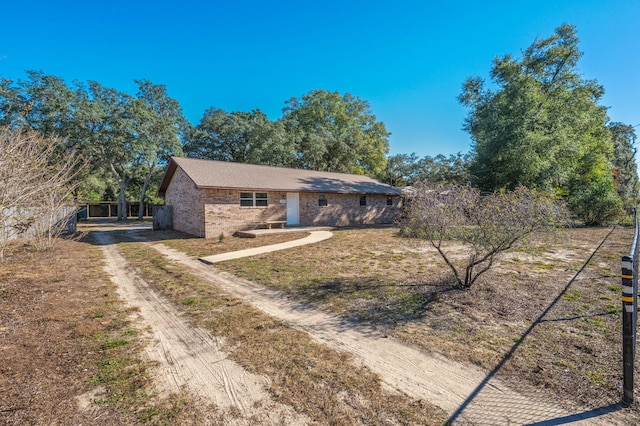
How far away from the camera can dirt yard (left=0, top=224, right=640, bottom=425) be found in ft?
7.63

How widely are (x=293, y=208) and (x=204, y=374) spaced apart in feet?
47.1

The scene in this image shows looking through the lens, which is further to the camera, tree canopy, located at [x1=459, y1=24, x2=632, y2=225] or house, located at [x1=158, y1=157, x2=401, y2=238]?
tree canopy, located at [x1=459, y1=24, x2=632, y2=225]

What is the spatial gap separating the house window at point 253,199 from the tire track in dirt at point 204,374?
420 inches

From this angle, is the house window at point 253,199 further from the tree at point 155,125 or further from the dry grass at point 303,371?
the tree at point 155,125

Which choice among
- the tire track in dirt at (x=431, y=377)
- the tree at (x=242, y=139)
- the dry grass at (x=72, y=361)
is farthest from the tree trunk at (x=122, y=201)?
the tire track in dirt at (x=431, y=377)

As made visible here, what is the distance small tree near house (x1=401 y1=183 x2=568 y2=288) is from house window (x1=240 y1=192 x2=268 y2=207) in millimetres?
11203

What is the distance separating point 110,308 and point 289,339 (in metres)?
3.31

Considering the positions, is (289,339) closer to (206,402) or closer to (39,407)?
(206,402)

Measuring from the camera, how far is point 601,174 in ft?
71.9

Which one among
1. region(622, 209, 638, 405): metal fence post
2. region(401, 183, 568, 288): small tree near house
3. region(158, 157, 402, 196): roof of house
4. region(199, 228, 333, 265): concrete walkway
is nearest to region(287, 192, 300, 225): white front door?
region(158, 157, 402, 196): roof of house

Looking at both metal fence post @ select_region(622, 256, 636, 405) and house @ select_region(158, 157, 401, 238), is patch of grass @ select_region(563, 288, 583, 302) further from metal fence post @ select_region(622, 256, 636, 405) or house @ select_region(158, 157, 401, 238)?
house @ select_region(158, 157, 401, 238)

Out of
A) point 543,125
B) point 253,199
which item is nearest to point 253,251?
point 253,199

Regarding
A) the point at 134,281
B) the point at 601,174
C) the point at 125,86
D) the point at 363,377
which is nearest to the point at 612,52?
the point at 601,174

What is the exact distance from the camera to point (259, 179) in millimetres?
16375
